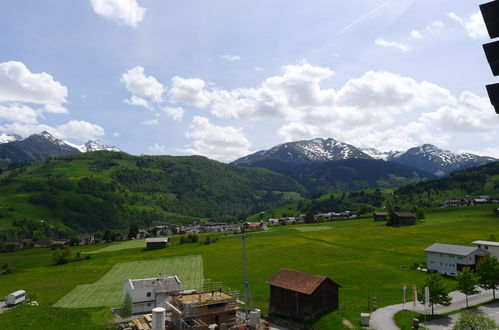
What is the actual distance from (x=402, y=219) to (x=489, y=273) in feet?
347

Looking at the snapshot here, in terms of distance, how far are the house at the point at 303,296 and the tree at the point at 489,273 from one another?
26.1m

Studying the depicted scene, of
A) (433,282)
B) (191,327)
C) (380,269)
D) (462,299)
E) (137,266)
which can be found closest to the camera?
(191,327)

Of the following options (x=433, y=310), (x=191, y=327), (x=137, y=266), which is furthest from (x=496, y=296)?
(x=137, y=266)

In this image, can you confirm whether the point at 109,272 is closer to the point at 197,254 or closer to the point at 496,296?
the point at 197,254

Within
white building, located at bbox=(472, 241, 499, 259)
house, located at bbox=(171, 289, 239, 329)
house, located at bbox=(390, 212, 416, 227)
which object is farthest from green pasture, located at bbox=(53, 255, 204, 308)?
house, located at bbox=(390, 212, 416, 227)

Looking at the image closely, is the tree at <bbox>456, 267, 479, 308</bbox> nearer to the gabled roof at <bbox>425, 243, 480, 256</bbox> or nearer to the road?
the road

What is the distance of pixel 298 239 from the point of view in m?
146

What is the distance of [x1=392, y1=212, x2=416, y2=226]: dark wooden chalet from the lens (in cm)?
16188

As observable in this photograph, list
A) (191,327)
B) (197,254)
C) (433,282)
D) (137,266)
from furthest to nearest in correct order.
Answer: (197,254), (137,266), (433,282), (191,327)

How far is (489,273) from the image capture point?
61094 millimetres

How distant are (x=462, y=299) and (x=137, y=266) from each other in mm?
91230

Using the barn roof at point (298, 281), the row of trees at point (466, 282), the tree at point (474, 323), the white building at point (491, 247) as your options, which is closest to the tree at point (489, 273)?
the row of trees at point (466, 282)

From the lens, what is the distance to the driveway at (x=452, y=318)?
49.4 metres

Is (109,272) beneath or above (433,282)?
Answer: beneath
